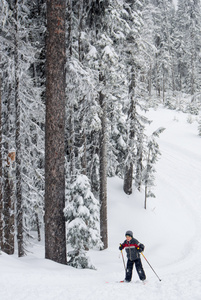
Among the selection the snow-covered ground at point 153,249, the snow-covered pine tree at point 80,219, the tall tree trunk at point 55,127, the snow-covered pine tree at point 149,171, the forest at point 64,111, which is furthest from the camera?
the snow-covered pine tree at point 149,171

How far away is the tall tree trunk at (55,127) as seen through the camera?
7684mm

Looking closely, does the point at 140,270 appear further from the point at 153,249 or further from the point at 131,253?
the point at 153,249

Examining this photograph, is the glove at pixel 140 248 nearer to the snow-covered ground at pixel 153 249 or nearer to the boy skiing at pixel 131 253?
the boy skiing at pixel 131 253

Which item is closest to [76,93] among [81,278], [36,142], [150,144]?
[36,142]

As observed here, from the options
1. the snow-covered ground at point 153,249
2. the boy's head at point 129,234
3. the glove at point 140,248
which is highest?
the boy's head at point 129,234

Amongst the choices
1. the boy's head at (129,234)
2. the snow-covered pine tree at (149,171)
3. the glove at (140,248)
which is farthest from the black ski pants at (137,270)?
the snow-covered pine tree at (149,171)

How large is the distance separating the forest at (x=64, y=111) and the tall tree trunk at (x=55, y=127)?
0.03 m

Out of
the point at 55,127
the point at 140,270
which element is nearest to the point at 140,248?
the point at 140,270

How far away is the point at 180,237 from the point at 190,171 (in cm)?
1036

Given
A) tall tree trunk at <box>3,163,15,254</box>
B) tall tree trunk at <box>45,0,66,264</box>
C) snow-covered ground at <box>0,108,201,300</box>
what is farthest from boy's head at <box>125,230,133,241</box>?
tall tree trunk at <box>3,163,15,254</box>

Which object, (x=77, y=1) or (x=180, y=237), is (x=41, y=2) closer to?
(x=77, y=1)

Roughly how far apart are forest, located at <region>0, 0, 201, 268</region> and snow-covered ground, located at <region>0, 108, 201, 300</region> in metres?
1.00

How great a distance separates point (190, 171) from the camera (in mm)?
24734

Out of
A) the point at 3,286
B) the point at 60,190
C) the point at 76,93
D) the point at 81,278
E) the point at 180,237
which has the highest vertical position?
the point at 76,93
